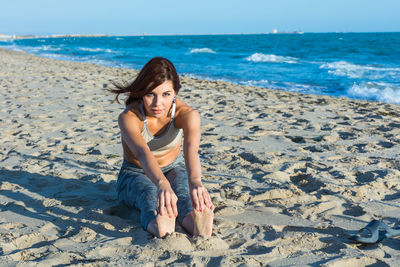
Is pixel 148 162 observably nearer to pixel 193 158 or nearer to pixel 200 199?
pixel 193 158

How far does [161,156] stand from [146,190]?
0.34 metres

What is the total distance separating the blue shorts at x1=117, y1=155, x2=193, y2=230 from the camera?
2256mm

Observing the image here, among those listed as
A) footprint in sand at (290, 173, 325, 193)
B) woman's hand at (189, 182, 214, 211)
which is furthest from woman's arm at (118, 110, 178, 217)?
footprint in sand at (290, 173, 325, 193)

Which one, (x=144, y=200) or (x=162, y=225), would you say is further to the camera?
(x=144, y=200)

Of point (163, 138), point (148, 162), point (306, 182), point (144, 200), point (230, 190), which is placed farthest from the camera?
point (306, 182)

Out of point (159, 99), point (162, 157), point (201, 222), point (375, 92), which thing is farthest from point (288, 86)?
point (201, 222)

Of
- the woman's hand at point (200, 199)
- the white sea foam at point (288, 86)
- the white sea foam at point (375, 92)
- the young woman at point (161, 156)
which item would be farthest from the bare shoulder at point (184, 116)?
the white sea foam at point (288, 86)

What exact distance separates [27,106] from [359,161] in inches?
196

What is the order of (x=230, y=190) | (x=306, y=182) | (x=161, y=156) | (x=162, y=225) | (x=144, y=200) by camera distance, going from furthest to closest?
(x=306, y=182) → (x=230, y=190) → (x=161, y=156) → (x=144, y=200) → (x=162, y=225)

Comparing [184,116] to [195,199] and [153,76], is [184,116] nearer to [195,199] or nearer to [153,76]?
[153,76]

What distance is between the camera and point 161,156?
8.66 ft

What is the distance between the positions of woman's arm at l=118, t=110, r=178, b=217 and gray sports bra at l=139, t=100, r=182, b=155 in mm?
110

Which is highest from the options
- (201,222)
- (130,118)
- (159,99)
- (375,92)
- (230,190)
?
(159,99)

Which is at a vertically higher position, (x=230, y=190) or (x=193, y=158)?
(x=193, y=158)
